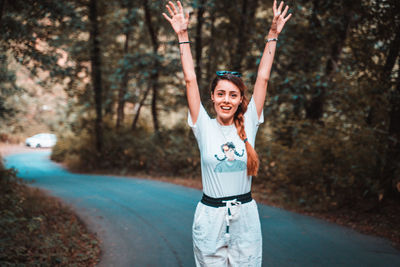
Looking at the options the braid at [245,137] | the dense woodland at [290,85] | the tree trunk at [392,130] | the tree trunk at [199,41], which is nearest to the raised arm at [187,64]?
the braid at [245,137]

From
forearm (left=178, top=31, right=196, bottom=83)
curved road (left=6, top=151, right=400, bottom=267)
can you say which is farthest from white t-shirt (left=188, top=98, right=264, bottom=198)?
curved road (left=6, top=151, right=400, bottom=267)

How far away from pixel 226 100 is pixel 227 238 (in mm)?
1021

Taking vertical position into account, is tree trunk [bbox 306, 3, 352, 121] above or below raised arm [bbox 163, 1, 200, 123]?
above

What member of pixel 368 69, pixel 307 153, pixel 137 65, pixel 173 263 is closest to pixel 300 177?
pixel 307 153

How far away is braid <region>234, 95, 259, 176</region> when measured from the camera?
8.83 ft

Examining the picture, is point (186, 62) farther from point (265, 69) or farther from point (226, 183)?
point (226, 183)

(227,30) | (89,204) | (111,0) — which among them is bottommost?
(89,204)

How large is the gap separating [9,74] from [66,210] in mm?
5977

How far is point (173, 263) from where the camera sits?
5.57 meters

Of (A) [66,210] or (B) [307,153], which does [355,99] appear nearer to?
(B) [307,153]

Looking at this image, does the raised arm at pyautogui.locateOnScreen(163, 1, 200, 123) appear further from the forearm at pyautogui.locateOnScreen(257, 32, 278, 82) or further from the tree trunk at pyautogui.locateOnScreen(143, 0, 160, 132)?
the tree trunk at pyautogui.locateOnScreen(143, 0, 160, 132)

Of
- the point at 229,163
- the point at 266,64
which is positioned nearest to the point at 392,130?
the point at 266,64

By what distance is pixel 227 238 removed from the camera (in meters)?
2.64

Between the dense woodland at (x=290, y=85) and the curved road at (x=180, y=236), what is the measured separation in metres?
1.56
